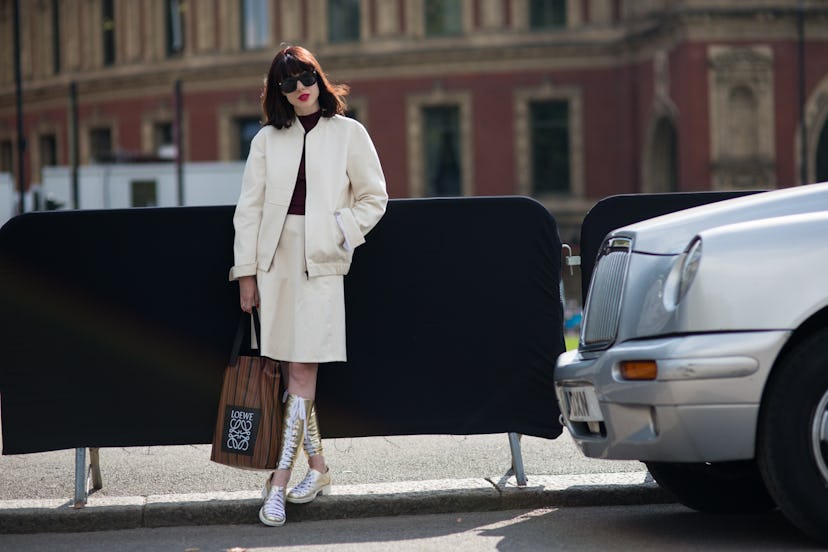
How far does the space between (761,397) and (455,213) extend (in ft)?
6.68

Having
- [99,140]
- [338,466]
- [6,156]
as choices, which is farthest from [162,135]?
[338,466]

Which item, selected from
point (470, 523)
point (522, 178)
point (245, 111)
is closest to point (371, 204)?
point (470, 523)

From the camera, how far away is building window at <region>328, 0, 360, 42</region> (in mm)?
41594

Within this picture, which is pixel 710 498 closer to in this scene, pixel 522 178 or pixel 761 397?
pixel 761 397

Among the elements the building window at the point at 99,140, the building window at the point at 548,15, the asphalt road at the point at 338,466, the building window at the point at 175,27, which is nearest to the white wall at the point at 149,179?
the building window at the point at 548,15

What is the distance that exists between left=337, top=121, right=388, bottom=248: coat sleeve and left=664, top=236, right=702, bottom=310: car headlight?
1521 millimetres

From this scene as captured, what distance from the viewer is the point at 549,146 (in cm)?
4009

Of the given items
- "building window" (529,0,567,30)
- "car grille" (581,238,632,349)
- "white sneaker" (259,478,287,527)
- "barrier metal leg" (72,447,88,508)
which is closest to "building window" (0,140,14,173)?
"building window" (529,0,567,30)

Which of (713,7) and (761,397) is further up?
(713,7)

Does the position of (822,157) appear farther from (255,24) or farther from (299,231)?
(299,231)

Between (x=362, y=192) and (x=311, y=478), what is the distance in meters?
1.30

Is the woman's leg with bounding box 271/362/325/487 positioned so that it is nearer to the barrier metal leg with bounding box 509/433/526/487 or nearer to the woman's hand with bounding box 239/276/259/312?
the woman's hand with bounding box 239/276/259/312

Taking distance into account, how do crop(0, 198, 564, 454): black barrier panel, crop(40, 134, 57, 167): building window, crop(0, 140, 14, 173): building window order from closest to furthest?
crop(0, 198, 564, 454): black barrier panel → crop(40, 134, 57, 167): building window → crop(0, 140, 14, 173): building window

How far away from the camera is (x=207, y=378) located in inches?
266
